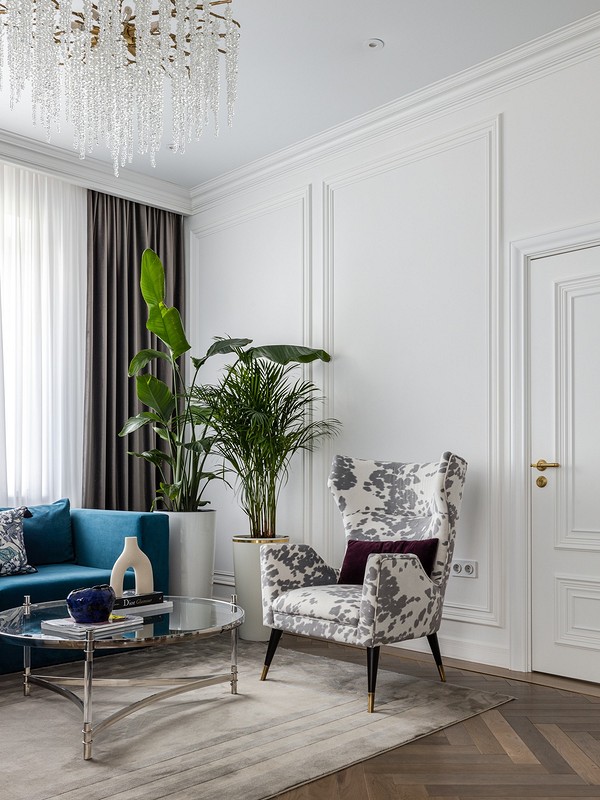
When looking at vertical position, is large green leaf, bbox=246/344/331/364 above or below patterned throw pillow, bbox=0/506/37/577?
above

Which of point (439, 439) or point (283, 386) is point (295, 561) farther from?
point (283, 386)

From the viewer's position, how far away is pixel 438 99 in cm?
414

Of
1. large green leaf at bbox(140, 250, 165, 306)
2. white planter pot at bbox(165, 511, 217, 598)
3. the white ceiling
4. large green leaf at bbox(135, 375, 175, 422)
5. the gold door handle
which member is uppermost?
the white ceiling

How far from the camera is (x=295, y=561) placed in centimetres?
361

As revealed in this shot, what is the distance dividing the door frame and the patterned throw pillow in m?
2.36

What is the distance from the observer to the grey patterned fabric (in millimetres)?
3105

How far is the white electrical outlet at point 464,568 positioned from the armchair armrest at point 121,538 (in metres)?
1.51

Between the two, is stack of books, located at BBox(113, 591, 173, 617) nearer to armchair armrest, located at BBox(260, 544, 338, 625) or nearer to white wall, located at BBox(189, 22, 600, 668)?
armchair armrest, located at BBox(260, 544, 338, 625)

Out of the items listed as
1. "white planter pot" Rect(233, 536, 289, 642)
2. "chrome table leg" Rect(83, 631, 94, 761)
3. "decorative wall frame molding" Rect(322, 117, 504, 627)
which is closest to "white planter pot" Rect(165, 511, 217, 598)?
"white planter pot" Rect(233, 536, 289, 642)

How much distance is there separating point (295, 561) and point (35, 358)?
7.46 feet

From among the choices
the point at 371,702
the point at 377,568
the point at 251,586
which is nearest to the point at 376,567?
the point at 377,568

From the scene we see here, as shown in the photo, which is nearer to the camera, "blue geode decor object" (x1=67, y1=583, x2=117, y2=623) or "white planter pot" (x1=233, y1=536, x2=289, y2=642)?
"blue geode decor object" (x1=67, y1=583, x2=117, y2=623)

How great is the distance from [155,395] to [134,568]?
1.65 meters

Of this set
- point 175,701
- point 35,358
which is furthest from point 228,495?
point 175,701
